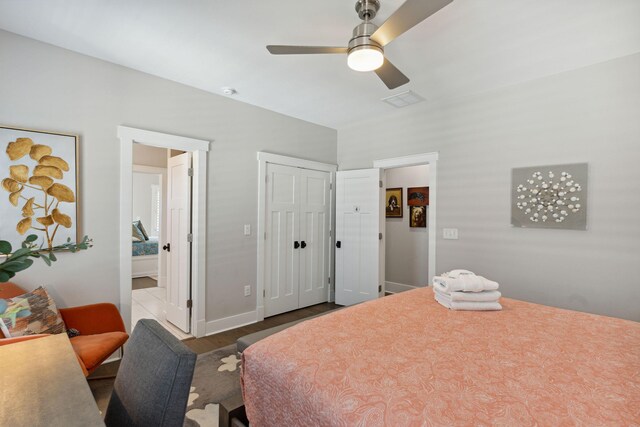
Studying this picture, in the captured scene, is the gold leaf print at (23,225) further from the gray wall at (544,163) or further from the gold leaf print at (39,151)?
the gray wall at (544,163)

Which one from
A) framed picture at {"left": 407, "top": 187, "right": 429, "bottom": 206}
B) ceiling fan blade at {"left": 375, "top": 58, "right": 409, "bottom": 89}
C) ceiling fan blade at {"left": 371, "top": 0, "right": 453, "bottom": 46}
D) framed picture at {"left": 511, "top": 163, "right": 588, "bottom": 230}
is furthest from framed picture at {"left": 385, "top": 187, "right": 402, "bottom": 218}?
ceiling fan blade at {"left": 371, "top": 0, "right": 453, "bottom": 46}

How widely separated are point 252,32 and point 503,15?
171cm

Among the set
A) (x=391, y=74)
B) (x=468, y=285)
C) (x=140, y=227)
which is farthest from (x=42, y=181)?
(x=140, y=227)

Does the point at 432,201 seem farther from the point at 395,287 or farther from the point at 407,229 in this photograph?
the point at 395,287

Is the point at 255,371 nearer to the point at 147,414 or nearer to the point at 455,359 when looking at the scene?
the point at 147,414

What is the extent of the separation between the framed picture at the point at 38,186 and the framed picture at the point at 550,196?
12.9 feet

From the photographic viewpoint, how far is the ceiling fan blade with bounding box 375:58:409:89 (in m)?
2.04

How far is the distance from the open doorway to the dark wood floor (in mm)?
1419

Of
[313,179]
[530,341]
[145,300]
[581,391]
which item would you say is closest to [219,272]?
[313,179]

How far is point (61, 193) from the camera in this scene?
7.97 feet

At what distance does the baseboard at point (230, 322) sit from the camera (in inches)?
132

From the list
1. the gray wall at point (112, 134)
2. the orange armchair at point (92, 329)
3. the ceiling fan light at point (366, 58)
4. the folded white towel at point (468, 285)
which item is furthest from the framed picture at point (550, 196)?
the orange armchair at point (92, 329)

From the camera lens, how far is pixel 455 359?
4.14 feet

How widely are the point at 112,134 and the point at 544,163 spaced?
12.8ft
